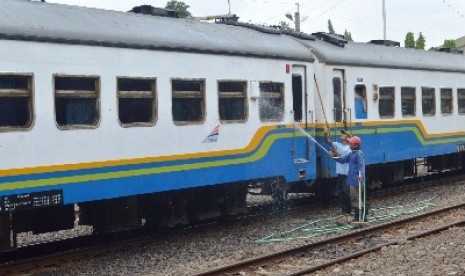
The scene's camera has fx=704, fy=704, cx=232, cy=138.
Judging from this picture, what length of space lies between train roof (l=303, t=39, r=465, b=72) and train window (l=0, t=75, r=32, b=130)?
23.3 ft

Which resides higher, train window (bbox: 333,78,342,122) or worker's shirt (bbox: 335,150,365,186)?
train window (bbox: 333,78,342,122)

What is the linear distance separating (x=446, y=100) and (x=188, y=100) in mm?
10276

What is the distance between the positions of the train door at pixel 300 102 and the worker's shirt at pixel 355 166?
1.10m

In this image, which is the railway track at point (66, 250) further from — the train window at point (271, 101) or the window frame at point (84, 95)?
the train window at point (271, 101)

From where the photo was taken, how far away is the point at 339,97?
1504 centimetres

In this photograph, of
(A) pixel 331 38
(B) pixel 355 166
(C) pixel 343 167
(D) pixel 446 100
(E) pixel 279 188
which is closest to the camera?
(B) pixel 355 166

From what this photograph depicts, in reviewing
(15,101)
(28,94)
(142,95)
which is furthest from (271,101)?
(15,101)

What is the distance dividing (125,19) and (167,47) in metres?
0.79

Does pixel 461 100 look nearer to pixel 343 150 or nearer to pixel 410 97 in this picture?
pixel 410 97

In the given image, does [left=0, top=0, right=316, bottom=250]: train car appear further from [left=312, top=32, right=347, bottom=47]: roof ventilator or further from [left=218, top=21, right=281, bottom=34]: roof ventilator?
[left=312, top=32, right=347, bottom=47]: roof ventilator

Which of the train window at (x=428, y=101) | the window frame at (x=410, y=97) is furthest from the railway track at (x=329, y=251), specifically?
the train window at (x=428, y=101)

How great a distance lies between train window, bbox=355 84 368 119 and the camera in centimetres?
1555

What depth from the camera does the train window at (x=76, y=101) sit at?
31.2ft

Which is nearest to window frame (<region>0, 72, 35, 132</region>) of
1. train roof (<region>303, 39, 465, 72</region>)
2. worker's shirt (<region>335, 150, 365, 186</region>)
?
worker's shirt (<region>335, 150, 365, 186</region>)
